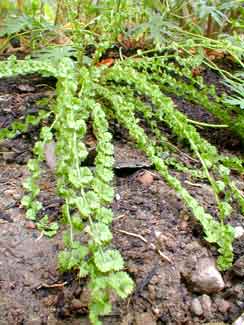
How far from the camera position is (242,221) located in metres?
1.39

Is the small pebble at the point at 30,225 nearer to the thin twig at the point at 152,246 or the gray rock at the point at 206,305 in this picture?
the thin twig at the point at 152,246

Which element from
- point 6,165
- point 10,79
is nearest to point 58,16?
point 10,79

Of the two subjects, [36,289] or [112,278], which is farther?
[36,289]

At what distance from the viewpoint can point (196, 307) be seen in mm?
1140

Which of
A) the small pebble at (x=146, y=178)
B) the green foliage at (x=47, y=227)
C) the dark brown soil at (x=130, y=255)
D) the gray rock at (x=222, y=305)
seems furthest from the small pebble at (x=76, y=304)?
the small pebble at (x=146, y=178)

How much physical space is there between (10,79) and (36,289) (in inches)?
40.8

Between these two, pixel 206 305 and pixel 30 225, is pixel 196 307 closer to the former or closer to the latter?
pixel 206 305

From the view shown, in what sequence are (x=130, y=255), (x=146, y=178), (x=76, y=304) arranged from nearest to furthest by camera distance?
(x=76, y=304) → (x=130, y=255) → (x=146, y=178)

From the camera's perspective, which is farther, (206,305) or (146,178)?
(146,178)

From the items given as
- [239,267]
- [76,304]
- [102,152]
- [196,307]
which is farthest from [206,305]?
[102,152]

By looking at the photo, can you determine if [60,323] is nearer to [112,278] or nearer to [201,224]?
[112,278]

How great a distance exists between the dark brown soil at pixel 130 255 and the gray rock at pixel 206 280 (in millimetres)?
16

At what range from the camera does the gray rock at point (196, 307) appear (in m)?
1.13

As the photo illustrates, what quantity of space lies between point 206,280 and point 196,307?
0.07 m
